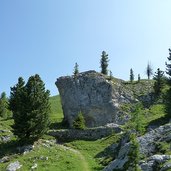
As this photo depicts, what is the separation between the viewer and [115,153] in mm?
68938

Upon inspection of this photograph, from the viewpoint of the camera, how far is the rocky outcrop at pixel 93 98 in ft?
331

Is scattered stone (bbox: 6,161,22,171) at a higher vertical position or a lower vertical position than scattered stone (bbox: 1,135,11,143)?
lower

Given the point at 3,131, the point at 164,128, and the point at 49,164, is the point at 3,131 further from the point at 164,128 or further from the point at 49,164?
the point at 164,128

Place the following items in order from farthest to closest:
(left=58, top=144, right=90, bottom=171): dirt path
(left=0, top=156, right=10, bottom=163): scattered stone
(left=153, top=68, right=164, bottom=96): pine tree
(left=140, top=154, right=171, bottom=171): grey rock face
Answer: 1. (left=153, top=68, right=164, bottom=96): pine tree
2. (left=0, top=156, right=10, bottom=163): scattered stone
3. (left=58, top=144, right=90, bottom=171): dirt path
4. (left=140, top=154, right=171, bottom=171): grey rock face

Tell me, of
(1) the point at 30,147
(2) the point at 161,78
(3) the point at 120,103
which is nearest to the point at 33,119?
(1) the point at 30,147

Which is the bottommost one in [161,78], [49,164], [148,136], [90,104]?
[49,164]

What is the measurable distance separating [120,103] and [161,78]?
18.1 meters

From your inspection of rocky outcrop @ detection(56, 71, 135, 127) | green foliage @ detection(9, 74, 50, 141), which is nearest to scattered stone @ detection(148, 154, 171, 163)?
green foliage @ detection(9, 74, 50, 141)

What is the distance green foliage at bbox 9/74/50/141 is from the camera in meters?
77.1

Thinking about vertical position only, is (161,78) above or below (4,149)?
above

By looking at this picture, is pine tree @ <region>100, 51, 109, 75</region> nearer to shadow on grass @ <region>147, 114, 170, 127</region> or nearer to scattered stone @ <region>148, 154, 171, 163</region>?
shadow on grass @ <region>147, 114, 170, 127</region>

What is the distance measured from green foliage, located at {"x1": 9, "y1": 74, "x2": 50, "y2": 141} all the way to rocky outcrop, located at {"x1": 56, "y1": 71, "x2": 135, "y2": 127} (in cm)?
1900

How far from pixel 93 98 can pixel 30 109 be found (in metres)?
29.2

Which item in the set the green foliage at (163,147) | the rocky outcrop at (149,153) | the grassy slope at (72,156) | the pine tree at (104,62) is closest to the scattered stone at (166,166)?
the rocky outcrop at (149,153)
